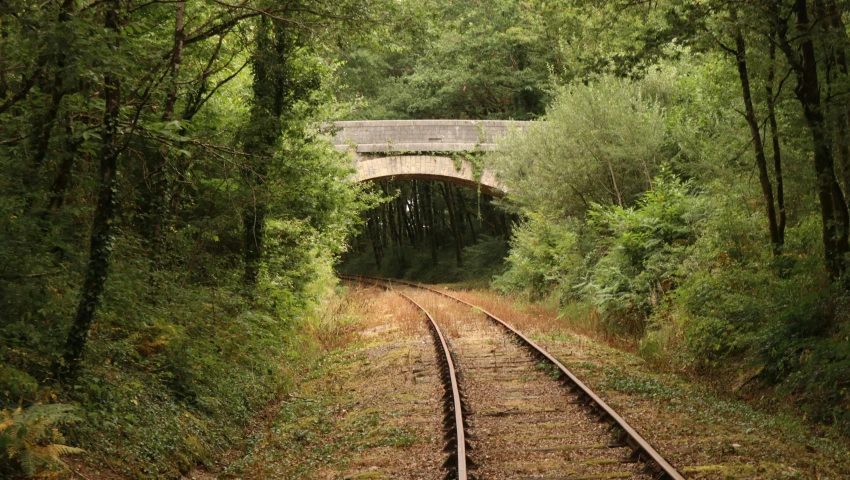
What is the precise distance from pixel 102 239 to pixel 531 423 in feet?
14.6

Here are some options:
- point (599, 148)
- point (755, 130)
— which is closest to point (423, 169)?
point (599, 148)

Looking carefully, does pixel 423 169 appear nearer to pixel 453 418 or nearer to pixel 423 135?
pixel 423 135

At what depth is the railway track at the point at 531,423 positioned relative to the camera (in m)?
5.68

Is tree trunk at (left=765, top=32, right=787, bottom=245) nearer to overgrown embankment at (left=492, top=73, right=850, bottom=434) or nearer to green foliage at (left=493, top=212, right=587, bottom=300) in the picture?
overgrown embankment at (left=492, top=73, right=850, bottom=434)

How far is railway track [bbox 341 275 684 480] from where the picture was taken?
5684 mm

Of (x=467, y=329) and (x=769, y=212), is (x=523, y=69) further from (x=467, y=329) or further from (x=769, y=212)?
(x=769, y=212)

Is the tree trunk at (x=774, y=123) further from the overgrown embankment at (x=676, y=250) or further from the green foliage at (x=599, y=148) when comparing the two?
the green foliage at (x=599, y=148)

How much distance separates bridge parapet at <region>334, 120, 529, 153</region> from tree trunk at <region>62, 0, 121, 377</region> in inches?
719

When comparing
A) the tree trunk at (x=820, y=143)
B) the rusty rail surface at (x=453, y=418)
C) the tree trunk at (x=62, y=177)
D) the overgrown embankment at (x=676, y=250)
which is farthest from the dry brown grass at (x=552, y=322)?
the tree trunk at (x=62, y=177)

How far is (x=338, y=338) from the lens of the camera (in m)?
13.9

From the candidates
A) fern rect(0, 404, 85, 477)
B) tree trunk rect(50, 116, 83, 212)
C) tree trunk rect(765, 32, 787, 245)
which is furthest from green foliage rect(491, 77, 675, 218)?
fern rect(0, 404, 85, 477)

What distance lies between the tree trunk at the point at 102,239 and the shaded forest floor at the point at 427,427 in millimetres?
1535

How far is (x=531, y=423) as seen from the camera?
7.09m

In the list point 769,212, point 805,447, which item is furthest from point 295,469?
point 769,212
